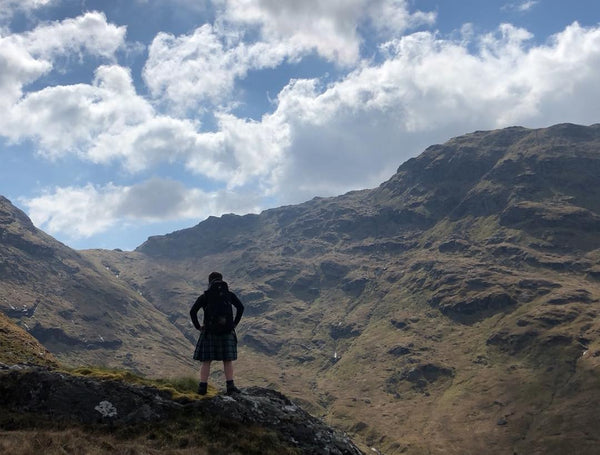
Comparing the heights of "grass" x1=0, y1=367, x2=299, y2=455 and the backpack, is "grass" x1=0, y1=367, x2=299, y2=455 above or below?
below

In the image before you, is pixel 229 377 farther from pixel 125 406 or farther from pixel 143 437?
pixel 143 437

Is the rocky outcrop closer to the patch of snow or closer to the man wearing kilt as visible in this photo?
the patch of snow

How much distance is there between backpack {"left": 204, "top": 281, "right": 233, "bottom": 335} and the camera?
1891 centimetres

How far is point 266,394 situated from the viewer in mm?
20656

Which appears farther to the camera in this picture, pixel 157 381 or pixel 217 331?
A: pixel 157 381

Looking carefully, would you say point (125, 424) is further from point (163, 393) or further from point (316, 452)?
point (316, 452)

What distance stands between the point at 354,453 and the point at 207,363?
656 centimetres

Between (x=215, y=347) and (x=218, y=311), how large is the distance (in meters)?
1.48

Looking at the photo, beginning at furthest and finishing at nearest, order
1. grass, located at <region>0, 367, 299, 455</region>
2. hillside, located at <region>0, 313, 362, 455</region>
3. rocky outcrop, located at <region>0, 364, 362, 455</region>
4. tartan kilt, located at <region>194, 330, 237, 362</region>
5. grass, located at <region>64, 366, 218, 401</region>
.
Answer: tartan kilt, located at <region>194, 330, 237, 362</region>, grass, located at <region>64, 366, 218, 401</region>, rocky outcrop, located at <region>0, 364, 362, 455</region>, hillside, located at <region>0, 313, 362, 455</region>, grass, located at <region>0, 367, 299, 455</region>

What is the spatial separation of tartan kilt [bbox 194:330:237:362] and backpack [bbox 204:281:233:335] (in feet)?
0.83

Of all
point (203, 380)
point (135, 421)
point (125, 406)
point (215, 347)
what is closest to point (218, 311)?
point (215, 347)

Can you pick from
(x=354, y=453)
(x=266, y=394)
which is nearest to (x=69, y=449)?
(x=266, y=394)

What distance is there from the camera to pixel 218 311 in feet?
62.0

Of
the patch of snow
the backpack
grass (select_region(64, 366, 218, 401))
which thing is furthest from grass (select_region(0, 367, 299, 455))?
the backpack
